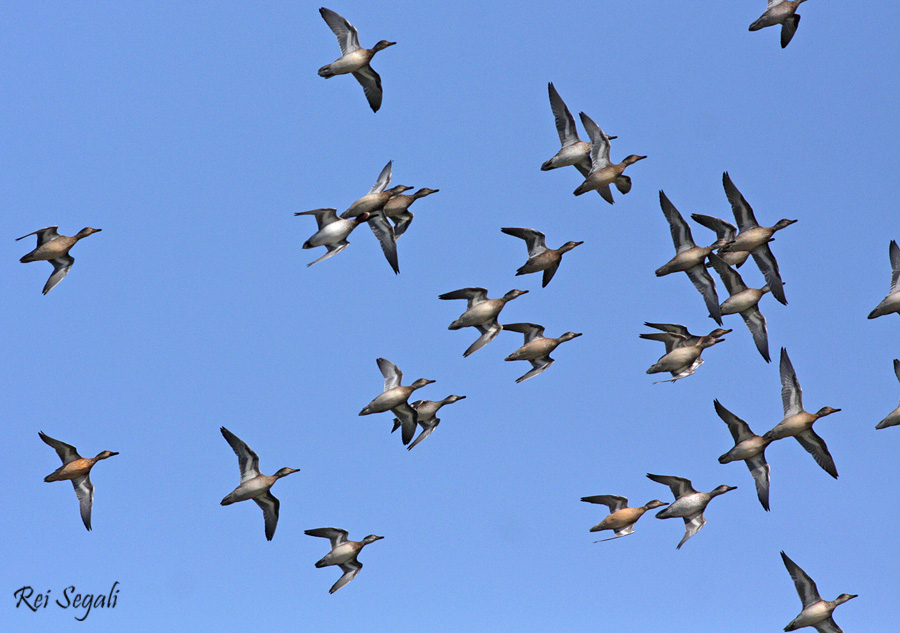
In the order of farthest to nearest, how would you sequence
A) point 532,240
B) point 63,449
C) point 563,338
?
1. point 563,338
2. point 532,240
3. point 63,449

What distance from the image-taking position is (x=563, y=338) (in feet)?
123

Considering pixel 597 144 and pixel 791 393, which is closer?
pixel 791 393

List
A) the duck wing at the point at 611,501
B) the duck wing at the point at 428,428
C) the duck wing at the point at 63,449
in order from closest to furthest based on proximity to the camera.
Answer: the duck wing at the point at 63,449, the duck wing at the point at 611,501, the duck wing at the point at 428,428

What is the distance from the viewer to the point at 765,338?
3634cm

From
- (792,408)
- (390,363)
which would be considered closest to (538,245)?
(390,363)

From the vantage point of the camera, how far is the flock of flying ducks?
110ft

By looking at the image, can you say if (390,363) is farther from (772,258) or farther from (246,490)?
(772,258)

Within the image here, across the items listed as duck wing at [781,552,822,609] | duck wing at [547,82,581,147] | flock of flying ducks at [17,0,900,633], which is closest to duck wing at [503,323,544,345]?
flock of flying ducks at [17,0,900,633]

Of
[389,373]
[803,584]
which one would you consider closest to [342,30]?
[389,373]

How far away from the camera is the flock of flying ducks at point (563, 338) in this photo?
33.6 metres

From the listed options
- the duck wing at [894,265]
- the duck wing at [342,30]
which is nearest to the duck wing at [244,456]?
the duck wing at [342,30]

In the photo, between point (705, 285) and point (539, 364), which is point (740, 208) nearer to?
point (705, 285)

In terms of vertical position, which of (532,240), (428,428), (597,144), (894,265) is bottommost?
(428,428)

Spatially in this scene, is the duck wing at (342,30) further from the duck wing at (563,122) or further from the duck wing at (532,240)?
the duck wing at (532,240)
